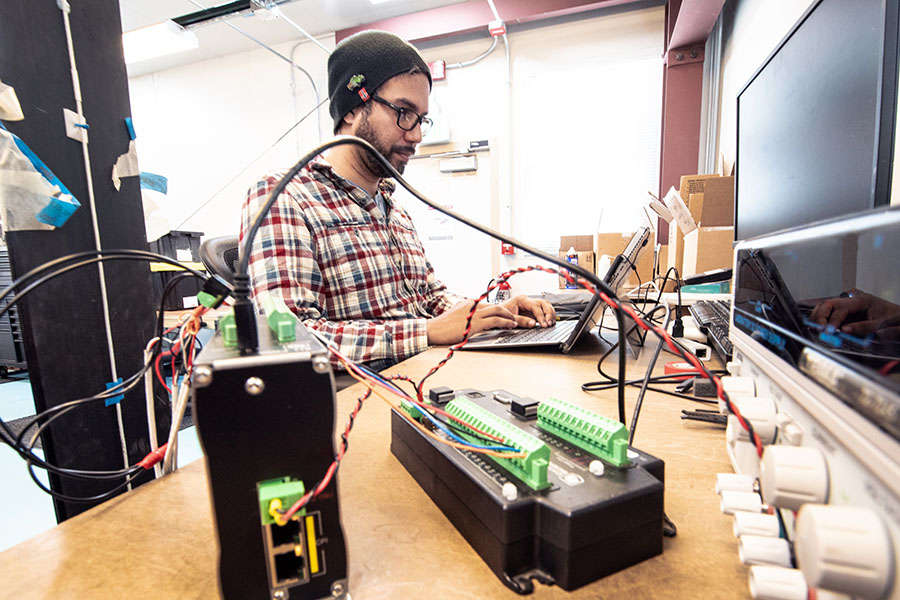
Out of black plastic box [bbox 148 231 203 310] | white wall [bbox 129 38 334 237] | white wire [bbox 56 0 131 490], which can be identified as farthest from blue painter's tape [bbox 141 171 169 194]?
white wall [bbox 129 38 334 237]

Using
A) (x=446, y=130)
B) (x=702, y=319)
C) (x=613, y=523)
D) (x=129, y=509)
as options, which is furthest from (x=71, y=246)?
(x=446, y=130)

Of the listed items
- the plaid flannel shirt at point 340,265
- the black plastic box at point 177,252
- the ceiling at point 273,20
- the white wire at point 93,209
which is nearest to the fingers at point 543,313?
the plaid flannel shirt at point 340,265

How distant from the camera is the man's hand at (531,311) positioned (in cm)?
109

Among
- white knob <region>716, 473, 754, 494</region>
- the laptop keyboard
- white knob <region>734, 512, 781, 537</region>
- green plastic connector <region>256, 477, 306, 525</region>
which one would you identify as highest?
green plastic connector <region>256, 477, 306, 525</region>

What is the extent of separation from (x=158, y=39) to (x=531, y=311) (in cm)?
334

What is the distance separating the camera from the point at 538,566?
28cm

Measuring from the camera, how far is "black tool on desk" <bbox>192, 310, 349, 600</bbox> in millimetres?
219

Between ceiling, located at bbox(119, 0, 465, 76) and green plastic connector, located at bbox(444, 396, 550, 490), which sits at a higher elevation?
ceiling, located at bbox(119, 0, 465, 76)

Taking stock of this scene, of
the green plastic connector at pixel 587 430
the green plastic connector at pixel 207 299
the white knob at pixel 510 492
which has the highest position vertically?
the green plastic connector at pixel 207 299

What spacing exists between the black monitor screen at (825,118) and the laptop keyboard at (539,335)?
1.41 ft

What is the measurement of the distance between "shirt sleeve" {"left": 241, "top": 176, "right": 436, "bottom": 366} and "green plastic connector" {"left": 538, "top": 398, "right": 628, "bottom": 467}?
55cm

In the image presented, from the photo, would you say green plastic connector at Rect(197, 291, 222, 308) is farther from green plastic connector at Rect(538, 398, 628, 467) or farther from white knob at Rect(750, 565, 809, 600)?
white knob at Rect(750, 565, 809, 600)

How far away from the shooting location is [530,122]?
3102mm

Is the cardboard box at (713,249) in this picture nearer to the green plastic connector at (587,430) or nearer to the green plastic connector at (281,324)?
the green plastic connector at (587,430)
